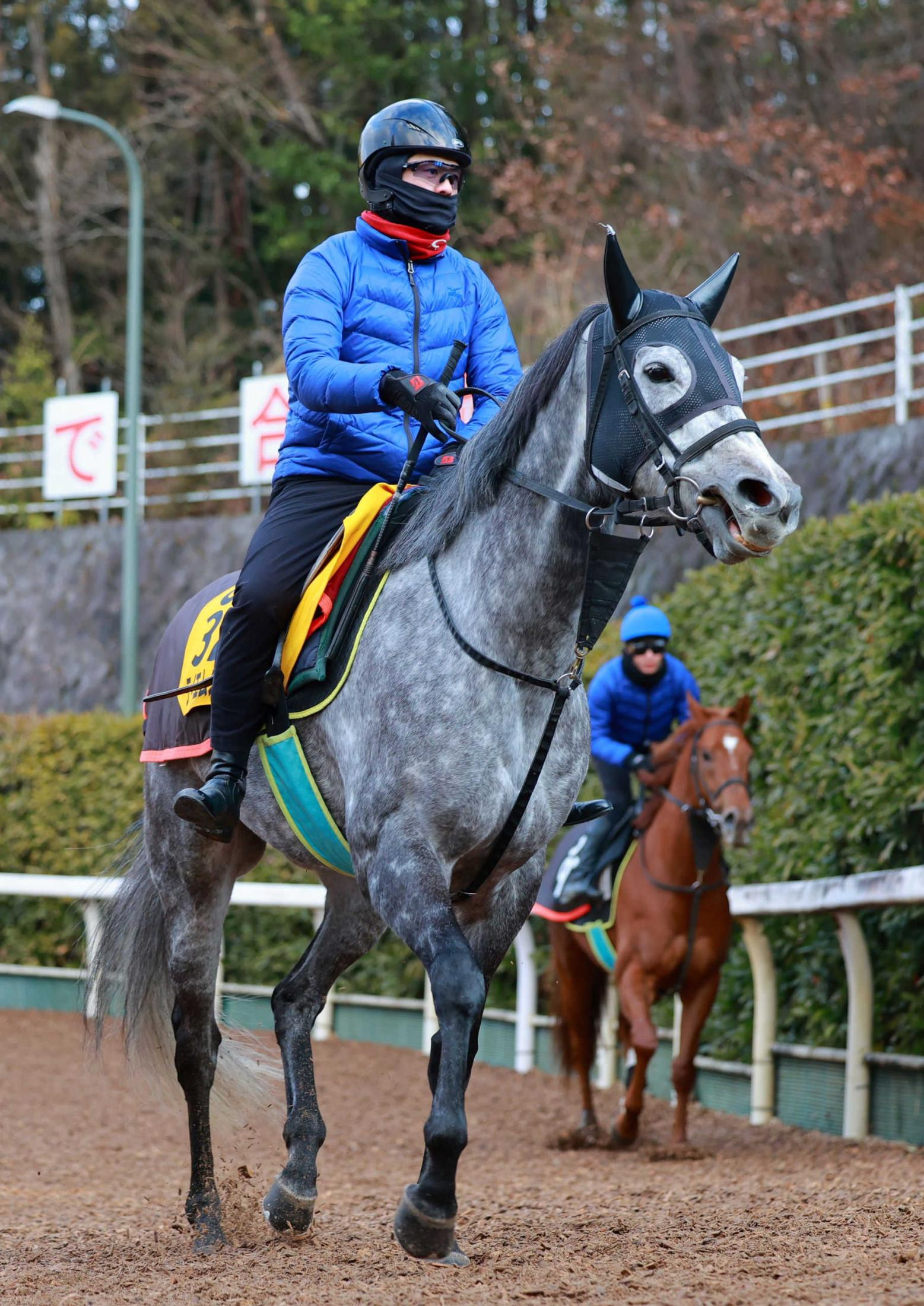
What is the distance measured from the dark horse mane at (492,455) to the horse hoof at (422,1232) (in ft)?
5.57

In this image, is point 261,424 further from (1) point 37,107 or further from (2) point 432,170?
(2) point 432,170

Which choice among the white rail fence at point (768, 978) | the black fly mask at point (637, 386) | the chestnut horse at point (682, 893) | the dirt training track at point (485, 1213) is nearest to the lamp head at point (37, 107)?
the white rail fence at point (768, 978)

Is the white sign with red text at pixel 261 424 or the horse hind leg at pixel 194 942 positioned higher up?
the white sign with red text at pixel 261 424

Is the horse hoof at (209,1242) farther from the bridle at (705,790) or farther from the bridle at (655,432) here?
the bridle at (705,790)

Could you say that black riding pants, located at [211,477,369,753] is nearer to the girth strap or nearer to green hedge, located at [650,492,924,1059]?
the girth strap

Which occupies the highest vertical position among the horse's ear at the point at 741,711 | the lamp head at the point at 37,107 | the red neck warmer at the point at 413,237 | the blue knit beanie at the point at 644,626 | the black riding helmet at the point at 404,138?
the lamp head at the point at 37,107

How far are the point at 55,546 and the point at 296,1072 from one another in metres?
18.9

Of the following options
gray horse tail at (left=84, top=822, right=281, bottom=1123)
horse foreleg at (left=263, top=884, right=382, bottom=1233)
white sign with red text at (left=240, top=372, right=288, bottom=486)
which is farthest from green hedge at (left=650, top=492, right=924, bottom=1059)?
white sign with red text at (left=240, top=372, right=288, bottom=486)

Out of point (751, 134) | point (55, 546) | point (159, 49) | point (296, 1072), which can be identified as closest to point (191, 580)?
point (55, 546)

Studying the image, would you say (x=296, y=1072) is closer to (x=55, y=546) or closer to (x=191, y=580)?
(x=191, y=580)

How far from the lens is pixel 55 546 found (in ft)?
76.3

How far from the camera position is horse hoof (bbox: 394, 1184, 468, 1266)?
12.9 ft

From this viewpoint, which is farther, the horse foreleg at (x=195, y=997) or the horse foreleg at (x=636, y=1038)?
the horse foreleg at (x=636, y=1038)

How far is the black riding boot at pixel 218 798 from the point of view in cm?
486
